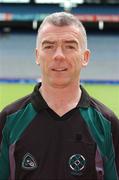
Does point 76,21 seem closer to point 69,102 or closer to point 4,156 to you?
point 69,102

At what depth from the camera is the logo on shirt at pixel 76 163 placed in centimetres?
174

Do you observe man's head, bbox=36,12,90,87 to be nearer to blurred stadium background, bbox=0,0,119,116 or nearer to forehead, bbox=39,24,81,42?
forehead, bbox=39,24,81,42

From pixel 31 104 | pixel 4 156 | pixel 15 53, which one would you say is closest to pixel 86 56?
pixel 31 104

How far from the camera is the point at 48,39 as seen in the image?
5.71 feet

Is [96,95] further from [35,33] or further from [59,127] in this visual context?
[59,127]

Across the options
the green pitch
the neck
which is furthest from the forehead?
the green pitch

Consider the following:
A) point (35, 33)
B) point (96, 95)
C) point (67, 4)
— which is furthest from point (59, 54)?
Answer: point (35, 33)

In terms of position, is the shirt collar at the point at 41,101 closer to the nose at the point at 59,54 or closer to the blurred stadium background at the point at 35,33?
the nose at the point at 59,54

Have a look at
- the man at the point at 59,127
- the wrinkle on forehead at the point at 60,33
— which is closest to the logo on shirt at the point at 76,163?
the man at the point at 59,127

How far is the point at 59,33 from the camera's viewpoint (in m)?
1.74

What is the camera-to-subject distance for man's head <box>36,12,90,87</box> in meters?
1.72

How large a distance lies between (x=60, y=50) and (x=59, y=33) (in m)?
0.06

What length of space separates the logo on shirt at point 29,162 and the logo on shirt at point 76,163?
0.46 feet

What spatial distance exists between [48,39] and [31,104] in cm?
27
